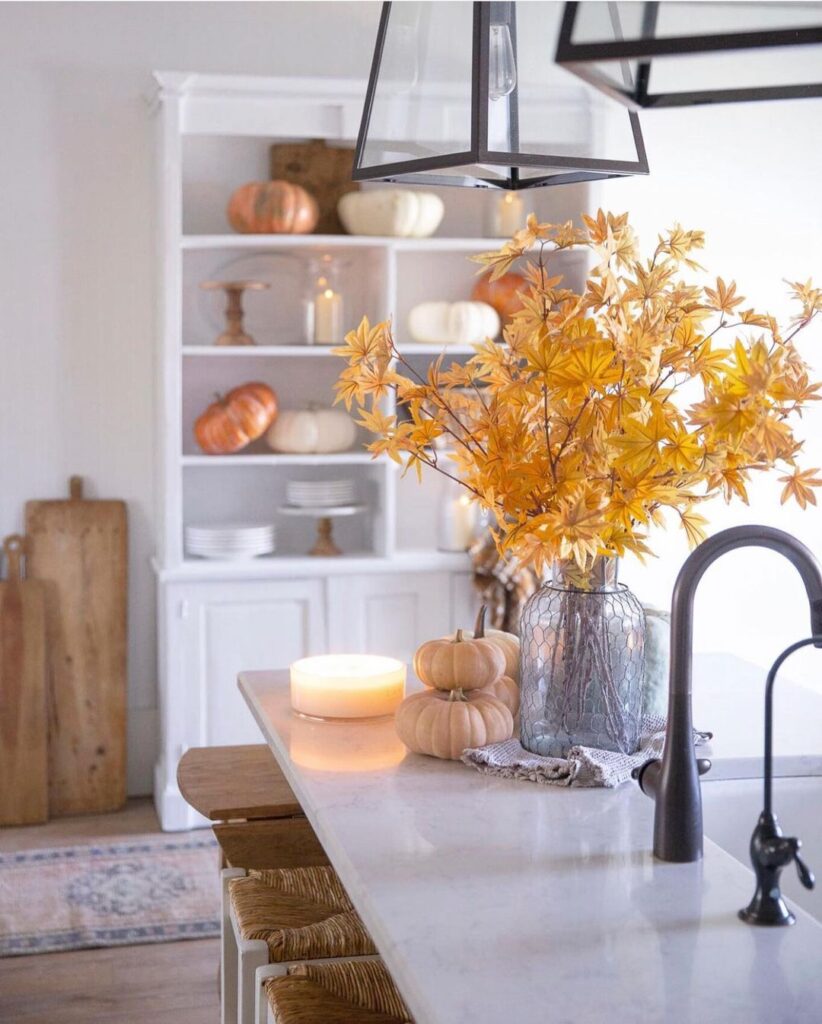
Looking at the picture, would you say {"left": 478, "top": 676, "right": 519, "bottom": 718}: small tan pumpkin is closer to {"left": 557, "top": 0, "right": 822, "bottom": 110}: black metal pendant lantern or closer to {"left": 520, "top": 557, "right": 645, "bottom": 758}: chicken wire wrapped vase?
{"left": 520, "top": 557, "right": 645, "bottom": 758}: chicken wire wrapped vase

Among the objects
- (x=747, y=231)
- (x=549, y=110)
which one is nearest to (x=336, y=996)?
(x=549, y=110)

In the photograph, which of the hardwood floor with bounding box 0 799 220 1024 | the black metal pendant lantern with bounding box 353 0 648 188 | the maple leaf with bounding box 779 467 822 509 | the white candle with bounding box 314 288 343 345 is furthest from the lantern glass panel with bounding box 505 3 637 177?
the white candle with bounding box 314 288 343 345

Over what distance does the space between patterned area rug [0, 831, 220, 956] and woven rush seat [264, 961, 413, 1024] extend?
5.77 feet

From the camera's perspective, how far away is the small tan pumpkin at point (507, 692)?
6.60 feet

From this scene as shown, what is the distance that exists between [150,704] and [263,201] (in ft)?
5.72

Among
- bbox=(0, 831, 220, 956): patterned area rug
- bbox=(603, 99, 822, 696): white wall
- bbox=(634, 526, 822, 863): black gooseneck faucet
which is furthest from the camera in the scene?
bbox=(603, 99, 822, 696): white wall

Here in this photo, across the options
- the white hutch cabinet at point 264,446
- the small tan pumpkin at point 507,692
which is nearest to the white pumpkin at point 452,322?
the white hutch cabinet at point 264,446

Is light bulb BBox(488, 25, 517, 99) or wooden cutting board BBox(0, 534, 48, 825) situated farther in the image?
wooden cutting board BBox(0, 534, 48, 825)

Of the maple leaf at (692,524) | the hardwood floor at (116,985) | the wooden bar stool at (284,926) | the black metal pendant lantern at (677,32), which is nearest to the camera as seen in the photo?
the black metal pendant lantern at (677,32)

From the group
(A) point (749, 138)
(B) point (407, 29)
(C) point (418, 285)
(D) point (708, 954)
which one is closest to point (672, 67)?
(B) point (407, 29)

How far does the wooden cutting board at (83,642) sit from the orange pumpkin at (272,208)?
1026 mm

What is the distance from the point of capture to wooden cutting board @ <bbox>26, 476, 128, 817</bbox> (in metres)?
4.28

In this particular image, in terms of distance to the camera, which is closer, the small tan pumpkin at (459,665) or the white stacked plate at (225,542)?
the small tan pumpkin at (459,665)

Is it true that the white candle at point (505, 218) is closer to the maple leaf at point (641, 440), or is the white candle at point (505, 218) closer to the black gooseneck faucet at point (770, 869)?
the maple leaf at point (641, 440)
